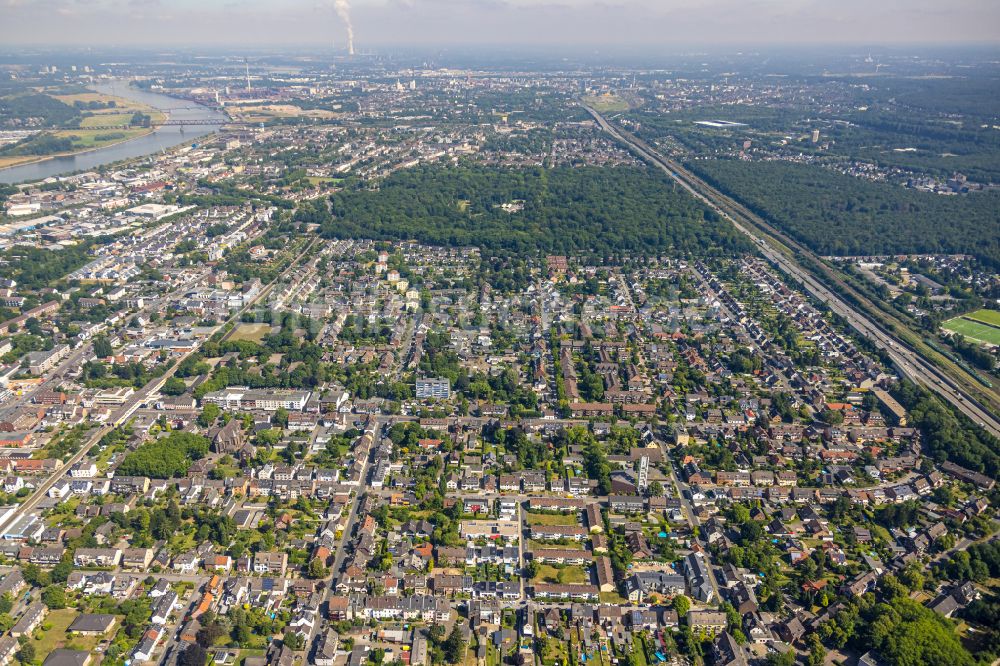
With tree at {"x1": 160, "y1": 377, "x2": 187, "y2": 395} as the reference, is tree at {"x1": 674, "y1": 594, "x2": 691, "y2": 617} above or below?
below

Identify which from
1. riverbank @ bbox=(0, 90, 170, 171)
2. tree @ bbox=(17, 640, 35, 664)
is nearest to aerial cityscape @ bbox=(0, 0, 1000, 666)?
tree @ bbox=(17, 640, 35, 664)

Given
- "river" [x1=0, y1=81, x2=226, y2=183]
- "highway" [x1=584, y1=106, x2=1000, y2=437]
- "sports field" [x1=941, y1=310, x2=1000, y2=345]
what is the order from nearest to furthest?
Result: "highway" [x1=584, y1=106, x2=1000, y2=437] < "sports field" [x1=941, y1=310, x2=1000, y2=345] < "river" [x1=0, y1=81, x2=226, y2=183]

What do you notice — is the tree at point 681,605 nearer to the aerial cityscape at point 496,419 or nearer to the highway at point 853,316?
the aerial cityscape at point 496,419

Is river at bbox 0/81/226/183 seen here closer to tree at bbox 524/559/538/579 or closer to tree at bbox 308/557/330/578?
tree at bbox 308/557/330/578

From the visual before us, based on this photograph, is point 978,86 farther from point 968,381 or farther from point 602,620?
point 602,620

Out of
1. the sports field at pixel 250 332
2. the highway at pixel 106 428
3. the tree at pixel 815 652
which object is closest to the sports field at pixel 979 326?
the tree at pixel 815 652

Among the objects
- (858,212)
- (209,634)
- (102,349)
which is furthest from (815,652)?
(858,212)
